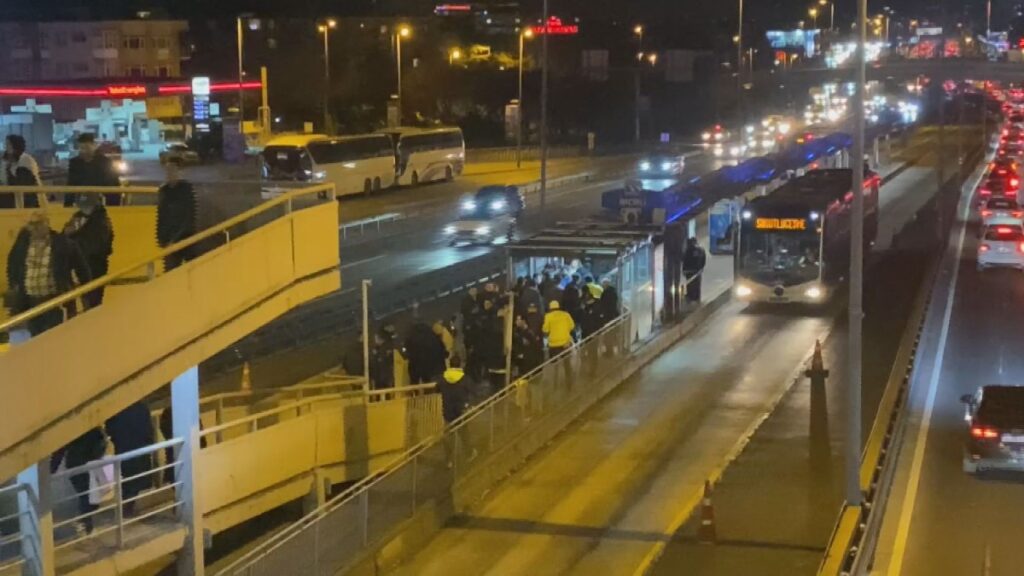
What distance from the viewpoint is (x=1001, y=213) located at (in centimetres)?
4334

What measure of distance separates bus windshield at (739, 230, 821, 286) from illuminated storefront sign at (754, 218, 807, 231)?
138 millimetres

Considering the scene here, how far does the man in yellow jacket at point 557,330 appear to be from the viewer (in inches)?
920

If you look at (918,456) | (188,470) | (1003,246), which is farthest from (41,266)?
(1003,246)

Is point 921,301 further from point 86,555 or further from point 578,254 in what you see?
point 86,555

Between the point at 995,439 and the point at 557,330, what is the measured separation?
6920 mm

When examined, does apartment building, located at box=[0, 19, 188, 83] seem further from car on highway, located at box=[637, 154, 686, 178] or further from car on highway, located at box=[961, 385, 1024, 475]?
car on highway, located at box=[961, 385, 1024, 475]

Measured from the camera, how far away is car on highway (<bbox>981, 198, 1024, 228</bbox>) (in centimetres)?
4159

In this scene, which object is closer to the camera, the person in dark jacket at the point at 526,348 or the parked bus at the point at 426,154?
the person in dark jacket at the point at 526,348

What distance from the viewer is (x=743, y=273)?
121 feet

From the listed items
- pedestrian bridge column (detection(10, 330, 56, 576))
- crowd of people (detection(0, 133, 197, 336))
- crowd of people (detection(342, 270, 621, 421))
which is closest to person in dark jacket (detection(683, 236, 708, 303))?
crowd of people (detection(342, 270, 621, 421))

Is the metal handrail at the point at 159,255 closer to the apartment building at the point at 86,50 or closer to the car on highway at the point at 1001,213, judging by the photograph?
the car on highway at the point at 1001,213

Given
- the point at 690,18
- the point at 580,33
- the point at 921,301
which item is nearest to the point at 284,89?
the point at 580,33

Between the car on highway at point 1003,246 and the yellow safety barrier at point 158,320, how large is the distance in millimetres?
31394

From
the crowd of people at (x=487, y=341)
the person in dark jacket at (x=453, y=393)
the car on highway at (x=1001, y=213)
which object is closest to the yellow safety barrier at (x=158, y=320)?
the person in dark jacket at (x=453, y=393)
